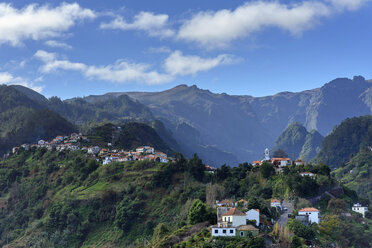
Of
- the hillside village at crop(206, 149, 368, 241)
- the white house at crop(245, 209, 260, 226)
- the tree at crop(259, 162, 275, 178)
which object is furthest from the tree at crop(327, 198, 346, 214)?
the white house at crop(245, 209, 260, 226)

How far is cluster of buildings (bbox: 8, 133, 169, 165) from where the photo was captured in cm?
14175

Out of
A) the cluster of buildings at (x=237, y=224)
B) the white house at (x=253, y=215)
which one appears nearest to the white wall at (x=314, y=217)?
the cluster of buildings at (x=237, y=224)

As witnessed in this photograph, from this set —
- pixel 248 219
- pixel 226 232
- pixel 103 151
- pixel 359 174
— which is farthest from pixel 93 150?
pixel 226 232

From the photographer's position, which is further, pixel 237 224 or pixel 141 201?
pixel 141 201

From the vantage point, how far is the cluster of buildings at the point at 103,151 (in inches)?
5581

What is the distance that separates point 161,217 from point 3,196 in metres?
56.5

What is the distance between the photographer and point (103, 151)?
153750 millimetres

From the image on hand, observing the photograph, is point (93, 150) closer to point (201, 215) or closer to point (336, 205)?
point (336, 205)

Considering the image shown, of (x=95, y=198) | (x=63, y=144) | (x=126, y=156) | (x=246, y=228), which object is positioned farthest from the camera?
(x=63, y=144)

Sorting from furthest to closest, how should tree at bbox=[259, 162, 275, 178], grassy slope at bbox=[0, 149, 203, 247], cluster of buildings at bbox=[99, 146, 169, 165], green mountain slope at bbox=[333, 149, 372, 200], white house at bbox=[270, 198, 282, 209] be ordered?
green mountain slope at bbox=[333, 149, 372, 200]
cluster of buildings at bbox=[99, 146, 169, 165]
tree at bbox=[259, 162, 275, 178]
grassy slope at bbox=[0, 149, 203, 247]
white house at bbox=[270, 198, 282, 209]

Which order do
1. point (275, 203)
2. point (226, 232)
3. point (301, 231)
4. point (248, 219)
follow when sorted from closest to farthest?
point (226, 232) → point (248, 219) → point (301, 231) → point (275, 203)

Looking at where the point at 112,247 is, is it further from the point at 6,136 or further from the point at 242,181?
the point at 6,136

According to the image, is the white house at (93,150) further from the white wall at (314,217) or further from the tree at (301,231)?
the tree at (301,231)

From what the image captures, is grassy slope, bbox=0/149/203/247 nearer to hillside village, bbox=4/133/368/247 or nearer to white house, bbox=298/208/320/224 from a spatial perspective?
hillside village, bbox=4/133/368/247
